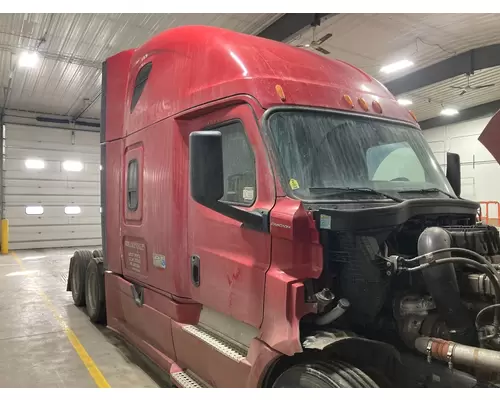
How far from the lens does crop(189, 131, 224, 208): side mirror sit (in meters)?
2.52

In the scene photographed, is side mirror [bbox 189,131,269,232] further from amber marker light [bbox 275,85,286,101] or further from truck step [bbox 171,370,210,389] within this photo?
truck step [bbox 171,370,210,389]

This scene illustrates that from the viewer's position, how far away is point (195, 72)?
3592 mm

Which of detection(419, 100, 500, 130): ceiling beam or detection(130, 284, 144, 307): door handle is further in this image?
detection(419, 100, 500, 130): ceiling beam

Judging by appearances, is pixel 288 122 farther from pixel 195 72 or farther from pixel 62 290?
pixel 62 290

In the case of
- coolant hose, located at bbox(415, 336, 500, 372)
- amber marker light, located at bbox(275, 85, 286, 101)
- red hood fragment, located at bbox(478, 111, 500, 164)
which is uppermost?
amber marker light, located at bbox(275, 85, 286, 101)

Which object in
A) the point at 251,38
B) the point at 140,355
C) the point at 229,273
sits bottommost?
the point at 140,355

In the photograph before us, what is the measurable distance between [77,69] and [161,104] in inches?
346

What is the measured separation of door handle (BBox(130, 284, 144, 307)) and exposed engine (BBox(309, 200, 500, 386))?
244cm

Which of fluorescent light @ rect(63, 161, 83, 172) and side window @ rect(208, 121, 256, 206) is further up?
fluorescent light @ rect(63, 161, 83, 172)

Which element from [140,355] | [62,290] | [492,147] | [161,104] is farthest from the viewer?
[62,290]

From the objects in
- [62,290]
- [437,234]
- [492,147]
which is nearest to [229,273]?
[437,234]

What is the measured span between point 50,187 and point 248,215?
16560 mm

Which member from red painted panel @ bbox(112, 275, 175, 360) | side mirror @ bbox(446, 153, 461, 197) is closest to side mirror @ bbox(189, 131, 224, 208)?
red painted panel @ bbox(112, 275, 175, 360)

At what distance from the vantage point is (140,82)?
4621 millimetres
